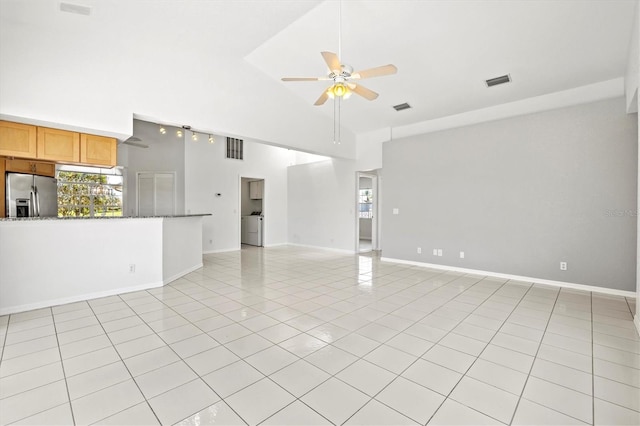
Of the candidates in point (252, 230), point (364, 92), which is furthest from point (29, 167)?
point (364, 92)

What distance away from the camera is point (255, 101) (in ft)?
17.3

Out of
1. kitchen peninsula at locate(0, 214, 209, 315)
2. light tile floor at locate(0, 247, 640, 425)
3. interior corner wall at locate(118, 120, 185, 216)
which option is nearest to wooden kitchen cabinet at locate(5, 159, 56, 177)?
interior corner wall at locate(118, 120, 185, 216)

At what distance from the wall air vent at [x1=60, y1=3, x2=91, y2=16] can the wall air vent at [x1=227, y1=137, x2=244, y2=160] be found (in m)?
4.81

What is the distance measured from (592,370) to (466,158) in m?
→ 4.04

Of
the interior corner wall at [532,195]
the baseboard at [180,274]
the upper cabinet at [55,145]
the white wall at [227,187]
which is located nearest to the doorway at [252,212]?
the white wall at [227,187]

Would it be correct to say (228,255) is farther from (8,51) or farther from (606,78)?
(606,78)

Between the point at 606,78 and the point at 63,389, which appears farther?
the point at 606,78

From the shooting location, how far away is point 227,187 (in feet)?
26.8

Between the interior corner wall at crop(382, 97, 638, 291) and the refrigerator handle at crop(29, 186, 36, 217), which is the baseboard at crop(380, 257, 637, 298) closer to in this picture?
the interior corner wall at crop(382, 97, 638, 291)

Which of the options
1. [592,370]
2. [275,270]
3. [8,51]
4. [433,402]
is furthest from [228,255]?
[592,370]

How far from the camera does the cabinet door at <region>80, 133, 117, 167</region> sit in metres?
4.02

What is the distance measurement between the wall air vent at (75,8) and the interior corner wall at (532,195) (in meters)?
5.54

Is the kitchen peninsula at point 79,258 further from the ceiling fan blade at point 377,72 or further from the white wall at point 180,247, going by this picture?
the ceiling fan blade at point 377,72

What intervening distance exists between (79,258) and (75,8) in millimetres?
2989
